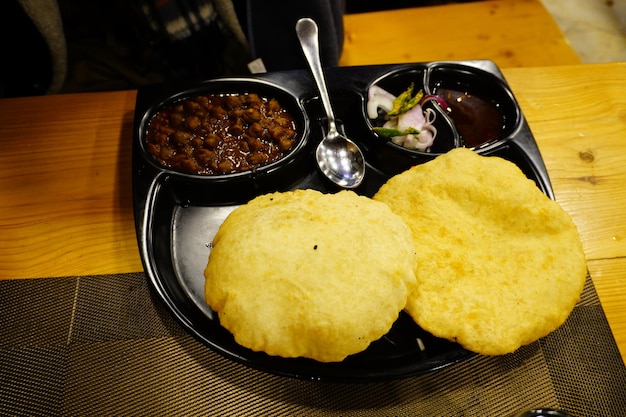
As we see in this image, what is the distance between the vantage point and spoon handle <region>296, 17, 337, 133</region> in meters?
2.37

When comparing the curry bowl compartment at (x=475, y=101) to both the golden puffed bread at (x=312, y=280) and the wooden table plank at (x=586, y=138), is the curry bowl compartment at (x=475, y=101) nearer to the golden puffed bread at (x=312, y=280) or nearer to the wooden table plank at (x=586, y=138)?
the wooden table plank at (x=586, y=138)

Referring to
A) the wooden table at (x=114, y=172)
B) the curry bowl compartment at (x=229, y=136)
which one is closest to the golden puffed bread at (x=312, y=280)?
the curry bowl compartment at (x=229, y=136)

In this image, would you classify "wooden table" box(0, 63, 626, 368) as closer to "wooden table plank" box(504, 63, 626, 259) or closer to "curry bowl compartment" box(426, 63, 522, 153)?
"wooden table plank" box(504, 63, 626, 259)

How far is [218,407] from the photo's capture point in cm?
180

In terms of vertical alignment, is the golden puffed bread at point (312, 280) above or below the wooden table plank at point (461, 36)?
above

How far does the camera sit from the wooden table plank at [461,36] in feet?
10.4

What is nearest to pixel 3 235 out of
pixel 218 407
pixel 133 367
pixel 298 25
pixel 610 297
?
pixel 133 367

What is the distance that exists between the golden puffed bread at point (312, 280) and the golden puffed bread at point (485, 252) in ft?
0.55

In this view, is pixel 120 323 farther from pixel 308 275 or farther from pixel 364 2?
pixel 364 2

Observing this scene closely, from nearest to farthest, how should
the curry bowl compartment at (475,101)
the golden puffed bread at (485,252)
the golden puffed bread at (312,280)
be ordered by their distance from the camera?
the golden puffed bread at (312,280) → the golden puffed bread at (485,252) → the curry bowl compartment at (475,101)

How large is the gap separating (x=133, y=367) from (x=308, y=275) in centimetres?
88

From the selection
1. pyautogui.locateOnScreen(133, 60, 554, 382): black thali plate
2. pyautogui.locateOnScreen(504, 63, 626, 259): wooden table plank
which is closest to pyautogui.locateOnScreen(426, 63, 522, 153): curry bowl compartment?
pyautogui.locateOnScreen(133, 60, 554, 382): black thali plate

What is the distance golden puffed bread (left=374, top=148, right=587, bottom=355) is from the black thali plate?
0.52 ft

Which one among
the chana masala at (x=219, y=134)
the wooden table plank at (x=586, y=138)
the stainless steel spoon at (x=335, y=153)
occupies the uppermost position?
the chana masala at (x=219, y=134)
